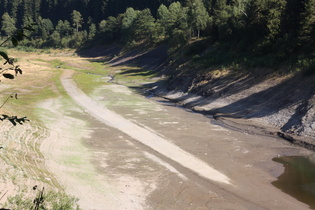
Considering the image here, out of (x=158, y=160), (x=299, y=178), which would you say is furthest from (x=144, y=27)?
(x=299, y=178)

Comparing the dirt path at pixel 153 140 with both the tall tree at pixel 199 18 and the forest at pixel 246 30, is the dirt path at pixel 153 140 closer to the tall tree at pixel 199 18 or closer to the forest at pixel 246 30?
the forest at pixel 246 30

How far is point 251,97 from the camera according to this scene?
1399 inches

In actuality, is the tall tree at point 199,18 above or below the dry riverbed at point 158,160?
above

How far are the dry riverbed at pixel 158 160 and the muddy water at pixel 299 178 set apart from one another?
57 cm

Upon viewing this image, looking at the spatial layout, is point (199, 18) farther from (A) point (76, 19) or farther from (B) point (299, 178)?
(A) point (76, 19)

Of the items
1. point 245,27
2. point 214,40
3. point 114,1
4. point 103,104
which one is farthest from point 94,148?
point 114,1

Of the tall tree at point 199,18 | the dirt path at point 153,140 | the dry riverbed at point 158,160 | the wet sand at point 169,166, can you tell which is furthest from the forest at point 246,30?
the dirt path at point 153,140

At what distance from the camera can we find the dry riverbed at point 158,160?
623 inches

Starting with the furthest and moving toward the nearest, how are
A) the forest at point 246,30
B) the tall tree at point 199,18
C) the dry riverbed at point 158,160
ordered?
1. the tall tree at point 199,18
2. the forest at point 246,30
3. the dry riverbed at point 158,160

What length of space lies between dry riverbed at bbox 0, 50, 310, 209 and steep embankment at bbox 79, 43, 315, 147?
2.31m

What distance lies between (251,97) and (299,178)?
1813 centimetres

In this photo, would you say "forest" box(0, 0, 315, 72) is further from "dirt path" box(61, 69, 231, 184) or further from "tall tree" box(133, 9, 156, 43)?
"dirt path" box(61, 69, 231, 184)

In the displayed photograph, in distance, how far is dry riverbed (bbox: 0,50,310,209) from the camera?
15.8 m

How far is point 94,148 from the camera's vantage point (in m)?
23.7
